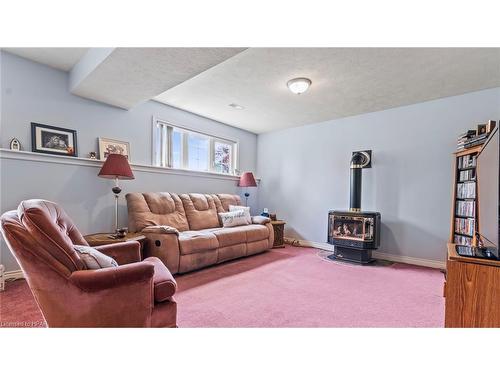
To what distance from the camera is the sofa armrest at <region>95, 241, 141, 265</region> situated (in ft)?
5.81

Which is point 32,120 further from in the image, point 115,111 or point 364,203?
point 364,203

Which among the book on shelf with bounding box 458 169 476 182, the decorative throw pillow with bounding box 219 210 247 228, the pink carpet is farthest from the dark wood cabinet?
the decorative throw pillow with bounding box 219 210 247 228

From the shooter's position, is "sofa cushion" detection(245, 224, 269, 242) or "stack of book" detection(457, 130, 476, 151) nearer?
"stack of book" detection(457, 130, 476, 151)

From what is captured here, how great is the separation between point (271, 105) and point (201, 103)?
1.09 meters

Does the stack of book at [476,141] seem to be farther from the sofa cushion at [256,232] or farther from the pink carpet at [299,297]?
the sofa cushion at [256,232]

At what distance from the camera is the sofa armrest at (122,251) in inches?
69.7

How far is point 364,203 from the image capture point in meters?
3.90

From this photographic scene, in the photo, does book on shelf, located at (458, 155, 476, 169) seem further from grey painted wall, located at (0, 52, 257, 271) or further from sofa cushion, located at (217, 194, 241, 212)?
grey painted wall, located at (0, 52, 257, 271)

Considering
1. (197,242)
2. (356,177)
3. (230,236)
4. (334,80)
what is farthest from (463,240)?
(197,242)

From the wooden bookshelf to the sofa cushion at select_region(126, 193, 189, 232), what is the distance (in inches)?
137

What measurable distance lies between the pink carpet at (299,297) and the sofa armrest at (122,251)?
57 cm

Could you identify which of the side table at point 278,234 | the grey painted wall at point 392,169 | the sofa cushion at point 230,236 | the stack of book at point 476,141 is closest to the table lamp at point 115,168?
the sofa cushion at point 230,236
